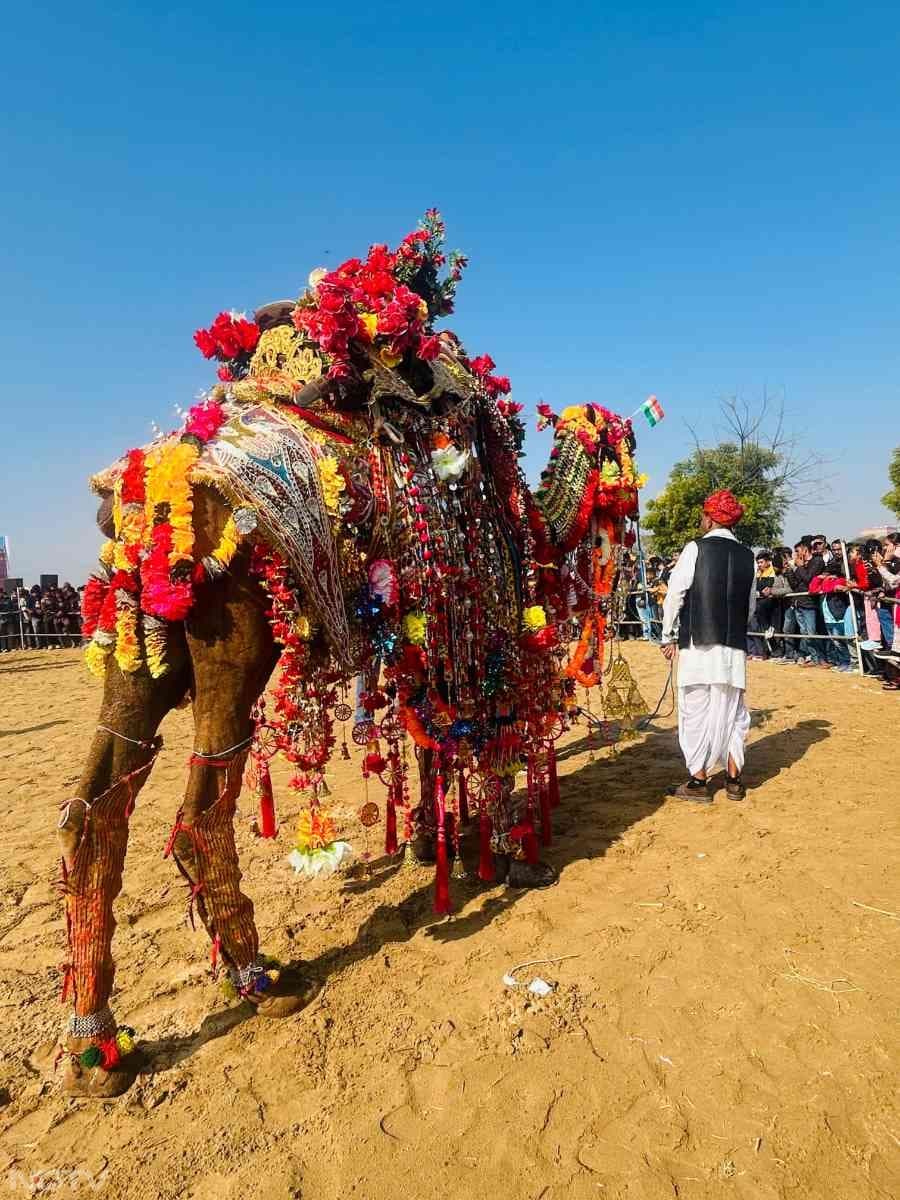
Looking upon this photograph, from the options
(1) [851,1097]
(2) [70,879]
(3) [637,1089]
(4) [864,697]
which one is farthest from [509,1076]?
(4) [864,697]

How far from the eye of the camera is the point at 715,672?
A: 504cm

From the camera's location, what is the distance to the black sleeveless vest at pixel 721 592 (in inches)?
197

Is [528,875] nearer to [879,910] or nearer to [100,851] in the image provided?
[879,910]

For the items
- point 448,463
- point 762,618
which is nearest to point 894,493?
point 762,618

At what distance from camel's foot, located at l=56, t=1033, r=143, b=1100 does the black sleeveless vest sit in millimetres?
4055

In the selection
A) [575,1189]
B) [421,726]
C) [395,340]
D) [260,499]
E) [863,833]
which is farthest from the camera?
[863,833]

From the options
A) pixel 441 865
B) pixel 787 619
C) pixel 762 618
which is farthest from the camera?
pixel 762 618

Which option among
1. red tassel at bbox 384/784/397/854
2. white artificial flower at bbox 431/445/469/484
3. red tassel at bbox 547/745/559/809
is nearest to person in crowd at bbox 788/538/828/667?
red tassel at bbox 547/745/559/809

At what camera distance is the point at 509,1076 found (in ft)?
8.18

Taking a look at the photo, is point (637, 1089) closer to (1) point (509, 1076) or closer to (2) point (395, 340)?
(1) point (509, 1076)

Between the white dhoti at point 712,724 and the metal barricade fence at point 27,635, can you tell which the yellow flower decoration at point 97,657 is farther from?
the metal barricade fence at point 27,635

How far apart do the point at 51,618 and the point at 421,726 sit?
21.2 m

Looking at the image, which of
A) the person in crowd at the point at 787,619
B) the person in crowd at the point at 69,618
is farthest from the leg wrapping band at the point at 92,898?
the person in crowd at the point at 69,618

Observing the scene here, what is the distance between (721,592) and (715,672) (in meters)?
0.55
